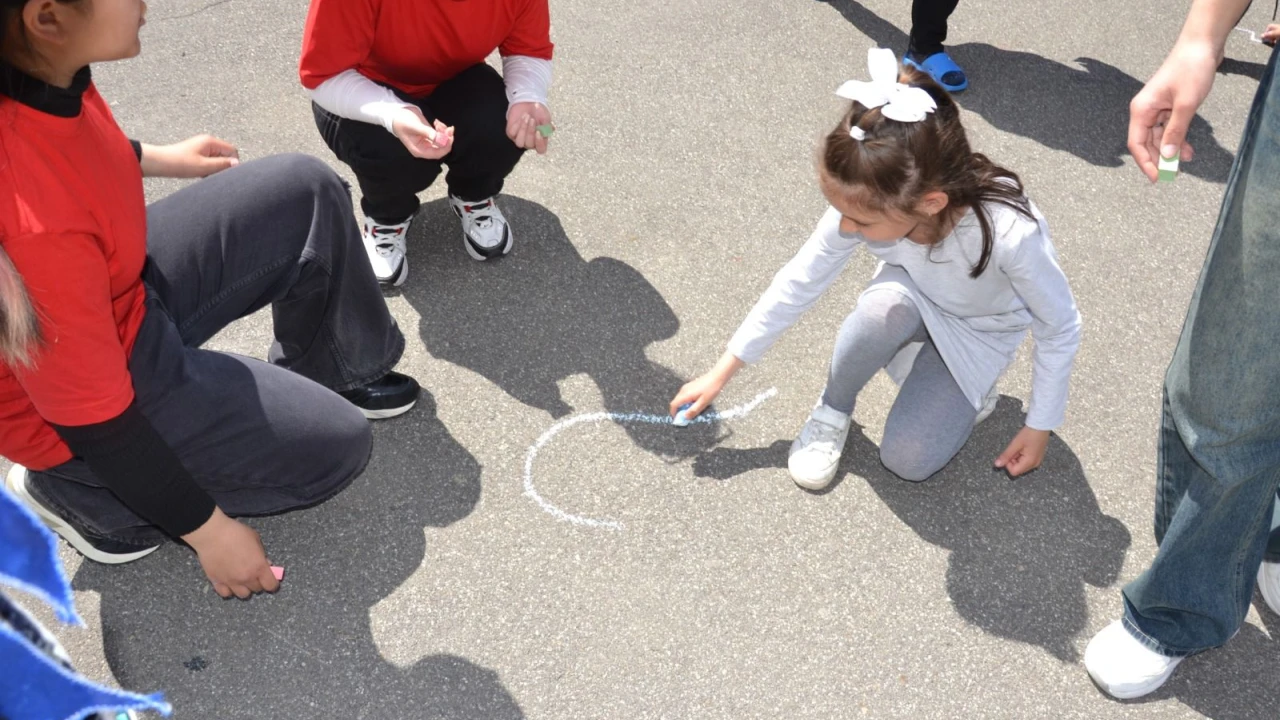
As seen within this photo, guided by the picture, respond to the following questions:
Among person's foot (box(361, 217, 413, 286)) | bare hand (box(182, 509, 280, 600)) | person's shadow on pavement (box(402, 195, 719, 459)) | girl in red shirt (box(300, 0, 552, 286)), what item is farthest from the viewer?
person's foot (box(361, 217, 413, 286))

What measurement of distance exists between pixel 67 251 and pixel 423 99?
4.11 ft

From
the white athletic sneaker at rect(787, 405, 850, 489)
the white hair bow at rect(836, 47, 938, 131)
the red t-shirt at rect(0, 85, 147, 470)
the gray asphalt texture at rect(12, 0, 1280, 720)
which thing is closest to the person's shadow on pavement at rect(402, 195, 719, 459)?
the gray asphalt texture at rect(12, 0, 1280, 720)

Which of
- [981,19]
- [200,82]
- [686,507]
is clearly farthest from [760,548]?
[981,19]

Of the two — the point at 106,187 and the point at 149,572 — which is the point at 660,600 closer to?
the point at 149,572

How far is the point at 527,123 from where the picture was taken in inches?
103

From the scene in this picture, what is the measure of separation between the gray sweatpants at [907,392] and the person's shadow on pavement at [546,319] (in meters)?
0.36

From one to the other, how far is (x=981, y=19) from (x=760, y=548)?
2.74 m

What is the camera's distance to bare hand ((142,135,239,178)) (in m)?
2.24

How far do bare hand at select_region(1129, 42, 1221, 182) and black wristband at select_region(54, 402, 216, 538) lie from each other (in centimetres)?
162

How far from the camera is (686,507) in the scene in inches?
93.0

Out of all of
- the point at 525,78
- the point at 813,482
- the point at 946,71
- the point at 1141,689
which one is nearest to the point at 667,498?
the point at 813,482

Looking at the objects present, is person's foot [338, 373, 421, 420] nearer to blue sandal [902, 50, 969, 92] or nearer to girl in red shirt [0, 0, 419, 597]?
girl in red shirt [0, 0, 419, 597]

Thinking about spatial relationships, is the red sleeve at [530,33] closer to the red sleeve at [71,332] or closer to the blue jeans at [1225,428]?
the red sleeve at [71,332]

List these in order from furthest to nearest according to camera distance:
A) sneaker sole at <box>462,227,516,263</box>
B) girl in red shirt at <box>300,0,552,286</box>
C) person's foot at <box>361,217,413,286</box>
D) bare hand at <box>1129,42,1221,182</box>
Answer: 1. sneaker sole at <box>462,227,516,263</box>
2. person's foot at <box>361,217,413,286</box>
3. girl in red shirt at <box>300,0,552,286</box>
4. bare hand at <box>1129,42,1221,182</box>
